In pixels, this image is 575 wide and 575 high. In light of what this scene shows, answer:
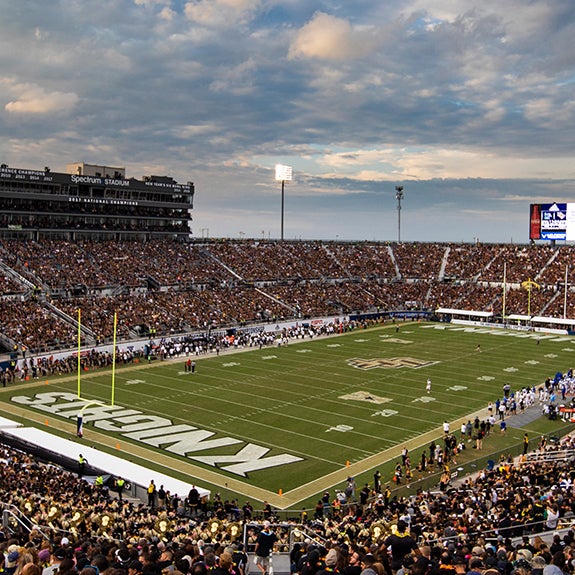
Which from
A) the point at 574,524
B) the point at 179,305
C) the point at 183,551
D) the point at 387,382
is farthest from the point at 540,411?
the point at 179,305

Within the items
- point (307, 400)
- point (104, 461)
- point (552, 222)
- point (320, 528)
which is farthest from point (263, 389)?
point (552, 222)

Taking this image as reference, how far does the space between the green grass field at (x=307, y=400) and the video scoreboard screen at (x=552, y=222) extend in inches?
762

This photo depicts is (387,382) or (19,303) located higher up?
(19,303)

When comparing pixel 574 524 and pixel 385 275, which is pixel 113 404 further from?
pixel 385 275

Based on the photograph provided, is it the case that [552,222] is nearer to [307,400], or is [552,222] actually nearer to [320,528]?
[307,400]

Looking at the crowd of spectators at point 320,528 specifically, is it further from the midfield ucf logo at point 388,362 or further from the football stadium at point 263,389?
the midfield ucf logo at point 388,362

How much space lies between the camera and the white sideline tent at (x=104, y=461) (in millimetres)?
18203

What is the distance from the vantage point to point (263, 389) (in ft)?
105

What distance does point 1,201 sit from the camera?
164 ft

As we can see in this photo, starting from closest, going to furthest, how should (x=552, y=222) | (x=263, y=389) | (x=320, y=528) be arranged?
(x=320, y=528) < (x=263, y=389) < (x=552, y=222)

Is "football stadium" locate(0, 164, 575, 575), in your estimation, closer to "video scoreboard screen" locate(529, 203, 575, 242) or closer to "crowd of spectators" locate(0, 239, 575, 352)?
"crowd of spectators" locate(0, 239, 575, 352)

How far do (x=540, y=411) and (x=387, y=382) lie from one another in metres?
7.94

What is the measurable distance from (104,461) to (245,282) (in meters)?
39.5

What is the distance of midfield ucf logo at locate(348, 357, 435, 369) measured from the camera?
37.9m
